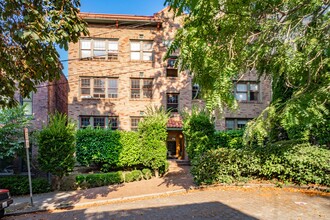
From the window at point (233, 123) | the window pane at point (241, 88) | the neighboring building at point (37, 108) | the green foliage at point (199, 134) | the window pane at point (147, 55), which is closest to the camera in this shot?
the green foliage at point (199, 134)

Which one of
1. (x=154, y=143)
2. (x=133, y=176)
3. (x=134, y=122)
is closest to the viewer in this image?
(x=133, y=176)

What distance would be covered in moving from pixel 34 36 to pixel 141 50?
17472mm

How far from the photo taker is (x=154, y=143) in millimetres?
Answer: 16016

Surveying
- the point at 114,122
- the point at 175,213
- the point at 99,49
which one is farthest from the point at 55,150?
the point at 99,49

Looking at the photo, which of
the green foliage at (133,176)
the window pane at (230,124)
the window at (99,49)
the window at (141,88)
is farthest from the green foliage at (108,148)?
the window pane at (230,124)

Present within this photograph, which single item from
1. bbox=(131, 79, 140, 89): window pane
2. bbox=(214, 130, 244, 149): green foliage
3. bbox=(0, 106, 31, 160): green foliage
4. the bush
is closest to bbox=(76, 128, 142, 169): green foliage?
the bush

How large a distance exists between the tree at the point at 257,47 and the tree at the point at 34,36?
7.96ft

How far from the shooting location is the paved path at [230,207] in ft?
22.5

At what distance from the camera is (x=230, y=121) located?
2234 cm

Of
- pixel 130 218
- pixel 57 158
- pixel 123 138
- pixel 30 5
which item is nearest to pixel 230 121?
pixel 123 138

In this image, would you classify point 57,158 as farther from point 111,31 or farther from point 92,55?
point 111,31

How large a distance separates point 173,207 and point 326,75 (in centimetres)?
632

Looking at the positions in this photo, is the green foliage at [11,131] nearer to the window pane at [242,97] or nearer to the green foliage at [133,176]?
the green foliage at [133,176]

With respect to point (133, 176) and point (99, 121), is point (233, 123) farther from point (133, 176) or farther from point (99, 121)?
point (99, 121)
